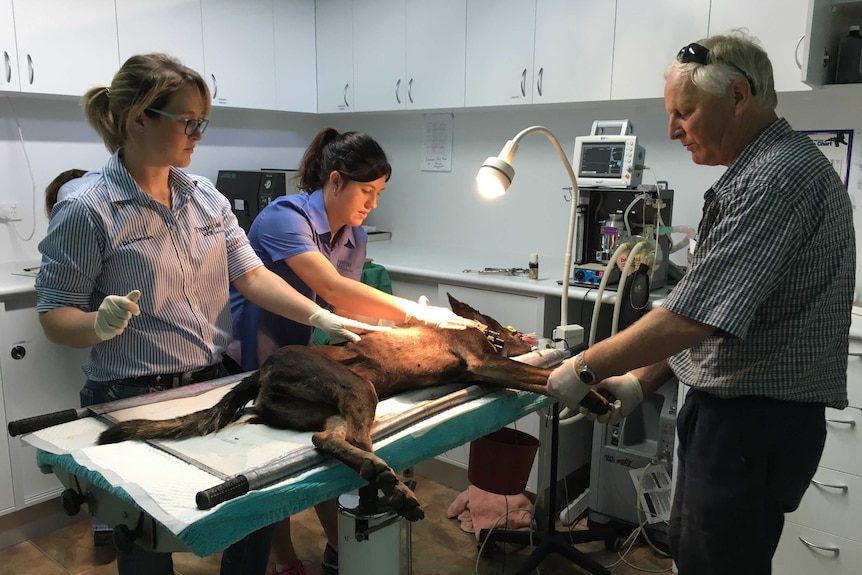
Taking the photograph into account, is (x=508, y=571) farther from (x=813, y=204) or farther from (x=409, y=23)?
(x=409, y=23)

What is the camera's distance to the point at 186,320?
173cm

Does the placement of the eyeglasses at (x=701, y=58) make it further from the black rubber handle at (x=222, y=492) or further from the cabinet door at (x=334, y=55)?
the cabinet door at (x=334, y=55)

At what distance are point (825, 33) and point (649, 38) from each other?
65 cm

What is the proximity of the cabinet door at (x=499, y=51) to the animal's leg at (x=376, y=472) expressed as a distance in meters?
2.30

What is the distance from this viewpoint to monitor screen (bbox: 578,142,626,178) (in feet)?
8.78

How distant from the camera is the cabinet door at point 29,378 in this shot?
8.66ft

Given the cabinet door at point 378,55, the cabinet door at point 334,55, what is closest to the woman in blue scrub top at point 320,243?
the cabinet door at point 378,55

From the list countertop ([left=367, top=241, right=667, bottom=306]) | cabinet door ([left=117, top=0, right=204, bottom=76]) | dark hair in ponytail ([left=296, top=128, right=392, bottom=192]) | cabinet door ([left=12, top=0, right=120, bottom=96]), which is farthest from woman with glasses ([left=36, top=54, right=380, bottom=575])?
cabinet door ([left=117, top=0, right=204, bottom=76])

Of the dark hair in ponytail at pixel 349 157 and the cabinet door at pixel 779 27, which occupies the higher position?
the cabinet door at pixel 779 27

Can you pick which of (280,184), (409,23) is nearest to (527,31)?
(409,23)

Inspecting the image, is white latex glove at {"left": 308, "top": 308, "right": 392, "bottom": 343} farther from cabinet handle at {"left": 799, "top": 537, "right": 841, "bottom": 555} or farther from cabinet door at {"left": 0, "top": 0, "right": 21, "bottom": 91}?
cabinet door at {"left": 0, "top": 0, "right": 21, "bottom": 91}

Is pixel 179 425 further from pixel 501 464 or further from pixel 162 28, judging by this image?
pixel 162 28

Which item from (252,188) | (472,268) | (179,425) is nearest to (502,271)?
(472,268)

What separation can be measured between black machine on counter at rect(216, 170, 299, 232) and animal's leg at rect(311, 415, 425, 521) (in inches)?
100
